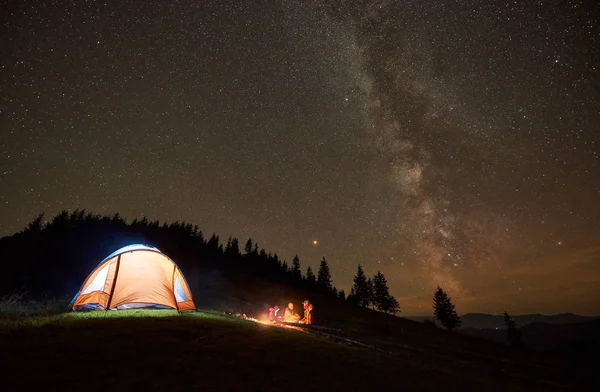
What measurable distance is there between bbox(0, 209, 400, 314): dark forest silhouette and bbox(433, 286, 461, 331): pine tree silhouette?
9.28 metres

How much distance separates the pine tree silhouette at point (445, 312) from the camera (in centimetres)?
6184

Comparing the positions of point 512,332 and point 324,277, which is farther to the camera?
point 324,277

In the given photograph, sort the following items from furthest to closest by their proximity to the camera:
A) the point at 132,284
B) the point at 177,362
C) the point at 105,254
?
the point at 105,254
the point at 132,284
the point at 177,362

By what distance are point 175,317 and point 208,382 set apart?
702cm

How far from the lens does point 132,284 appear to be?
12.6m

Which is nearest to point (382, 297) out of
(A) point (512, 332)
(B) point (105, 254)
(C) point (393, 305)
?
(C) point (393, 305)

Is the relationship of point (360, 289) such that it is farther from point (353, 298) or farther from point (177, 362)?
point (177, 362)

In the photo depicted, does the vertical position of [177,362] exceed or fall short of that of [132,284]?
it falls short

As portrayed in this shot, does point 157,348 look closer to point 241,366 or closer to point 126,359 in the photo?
point 126,359

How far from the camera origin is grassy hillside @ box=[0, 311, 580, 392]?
5137mm

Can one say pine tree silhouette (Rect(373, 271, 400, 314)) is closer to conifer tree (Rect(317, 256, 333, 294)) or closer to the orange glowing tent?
conifer tree (Rect(317, 256, 333, 294))

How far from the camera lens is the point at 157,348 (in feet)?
23.0

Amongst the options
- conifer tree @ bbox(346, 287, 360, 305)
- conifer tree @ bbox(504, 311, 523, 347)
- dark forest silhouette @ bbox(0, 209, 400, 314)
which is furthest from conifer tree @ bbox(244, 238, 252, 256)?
conifer tree @ bbox(504, 311, 523, 347)

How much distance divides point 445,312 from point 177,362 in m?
68.9
